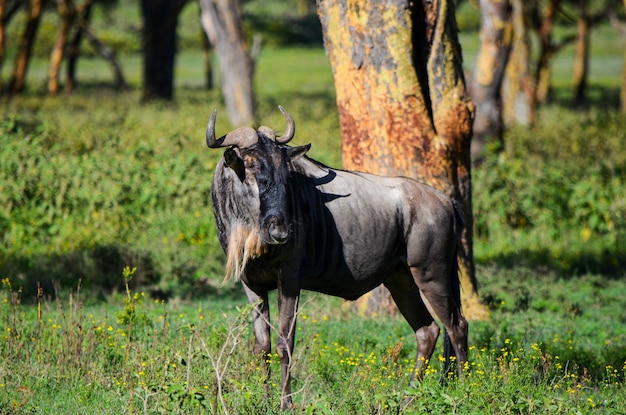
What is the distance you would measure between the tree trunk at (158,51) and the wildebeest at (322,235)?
23.5 m

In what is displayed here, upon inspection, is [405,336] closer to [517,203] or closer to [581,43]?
[517,203]

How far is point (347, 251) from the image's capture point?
704cm

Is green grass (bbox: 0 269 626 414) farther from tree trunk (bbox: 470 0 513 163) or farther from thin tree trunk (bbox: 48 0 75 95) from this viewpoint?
thin tree trunk (bbox: 48 0 75 95)

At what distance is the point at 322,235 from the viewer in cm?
693

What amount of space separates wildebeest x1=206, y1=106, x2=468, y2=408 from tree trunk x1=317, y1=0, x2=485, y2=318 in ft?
6.50

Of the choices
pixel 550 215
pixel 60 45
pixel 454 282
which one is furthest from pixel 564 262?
pixel 60 45

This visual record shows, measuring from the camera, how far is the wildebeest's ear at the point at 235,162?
6316 millimetres

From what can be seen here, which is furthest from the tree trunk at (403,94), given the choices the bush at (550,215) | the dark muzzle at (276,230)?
the bush at (550,215)

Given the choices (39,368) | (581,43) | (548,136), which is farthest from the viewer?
(581,43)

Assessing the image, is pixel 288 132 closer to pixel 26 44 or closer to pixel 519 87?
pixel 519 87

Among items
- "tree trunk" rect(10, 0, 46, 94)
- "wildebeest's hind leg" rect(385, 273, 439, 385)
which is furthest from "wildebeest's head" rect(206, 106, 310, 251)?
"tree trunk" rect(10, 0, 46, 94)

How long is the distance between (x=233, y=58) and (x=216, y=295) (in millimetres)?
12156

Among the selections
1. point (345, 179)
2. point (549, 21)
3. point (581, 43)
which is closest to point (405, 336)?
point (345, 179)

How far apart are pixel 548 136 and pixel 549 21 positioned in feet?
46.6
